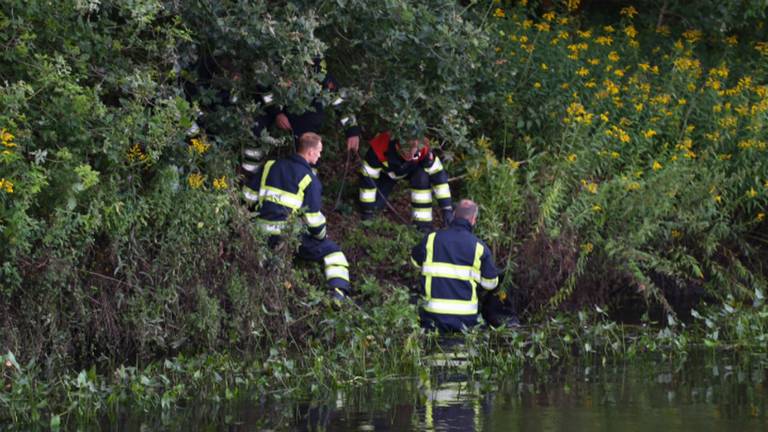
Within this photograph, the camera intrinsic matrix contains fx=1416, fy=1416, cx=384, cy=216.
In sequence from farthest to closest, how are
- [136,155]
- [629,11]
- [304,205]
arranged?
1. [629,11]
2. [304,205]
3. [136,155]

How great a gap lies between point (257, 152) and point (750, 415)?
18.8 ft

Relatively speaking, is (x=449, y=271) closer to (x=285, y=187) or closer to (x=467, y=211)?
(x=467, y=211)

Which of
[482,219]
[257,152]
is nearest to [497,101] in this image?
[482,219]

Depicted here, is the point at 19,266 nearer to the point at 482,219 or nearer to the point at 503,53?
the point at 482,219

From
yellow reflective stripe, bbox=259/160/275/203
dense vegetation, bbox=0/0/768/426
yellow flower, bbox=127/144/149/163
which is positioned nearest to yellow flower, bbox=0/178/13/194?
dense vegetation, bbox=0/0/768/426

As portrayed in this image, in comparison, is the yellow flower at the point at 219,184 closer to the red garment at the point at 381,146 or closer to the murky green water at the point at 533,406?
the murky green water at the point at 533,406

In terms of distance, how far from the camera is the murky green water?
8664 mm

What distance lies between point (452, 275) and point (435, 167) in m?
2.29

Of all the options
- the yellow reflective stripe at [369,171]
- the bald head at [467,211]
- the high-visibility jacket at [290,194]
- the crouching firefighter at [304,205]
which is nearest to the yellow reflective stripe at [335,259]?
the crouching firefighter at [304,205]

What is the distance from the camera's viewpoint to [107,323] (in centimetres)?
1099

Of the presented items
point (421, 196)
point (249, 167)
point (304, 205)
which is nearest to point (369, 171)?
point (421, 196)

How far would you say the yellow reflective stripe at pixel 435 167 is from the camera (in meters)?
14.2

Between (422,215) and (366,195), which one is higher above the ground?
(366,195)

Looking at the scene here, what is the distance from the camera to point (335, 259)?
12.5 meters
